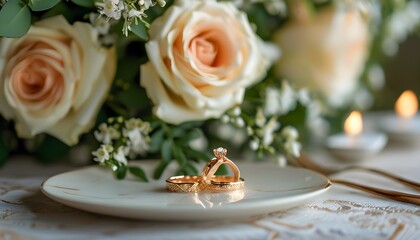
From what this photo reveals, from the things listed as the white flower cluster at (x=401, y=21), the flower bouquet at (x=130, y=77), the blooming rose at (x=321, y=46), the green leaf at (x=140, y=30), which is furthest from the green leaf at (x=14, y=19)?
the white flower cluster at (x=401, y=21)

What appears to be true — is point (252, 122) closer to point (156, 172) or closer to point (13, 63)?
point (156, 172)

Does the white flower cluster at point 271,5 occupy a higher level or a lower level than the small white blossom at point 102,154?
higher

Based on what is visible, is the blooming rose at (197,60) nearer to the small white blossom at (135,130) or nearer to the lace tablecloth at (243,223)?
the small white blossom at (135,130)

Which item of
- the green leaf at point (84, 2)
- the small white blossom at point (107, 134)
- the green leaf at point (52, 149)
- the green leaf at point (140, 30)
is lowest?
the green leaf at point (52, 149)

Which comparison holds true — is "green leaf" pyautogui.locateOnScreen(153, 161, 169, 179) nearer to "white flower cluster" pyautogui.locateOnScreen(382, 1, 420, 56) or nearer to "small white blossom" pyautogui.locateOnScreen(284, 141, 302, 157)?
"small white blossom" pyautogui.locateOnScreen(284, 141, 302, 157)

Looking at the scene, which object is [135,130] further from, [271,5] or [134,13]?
[271,5]
